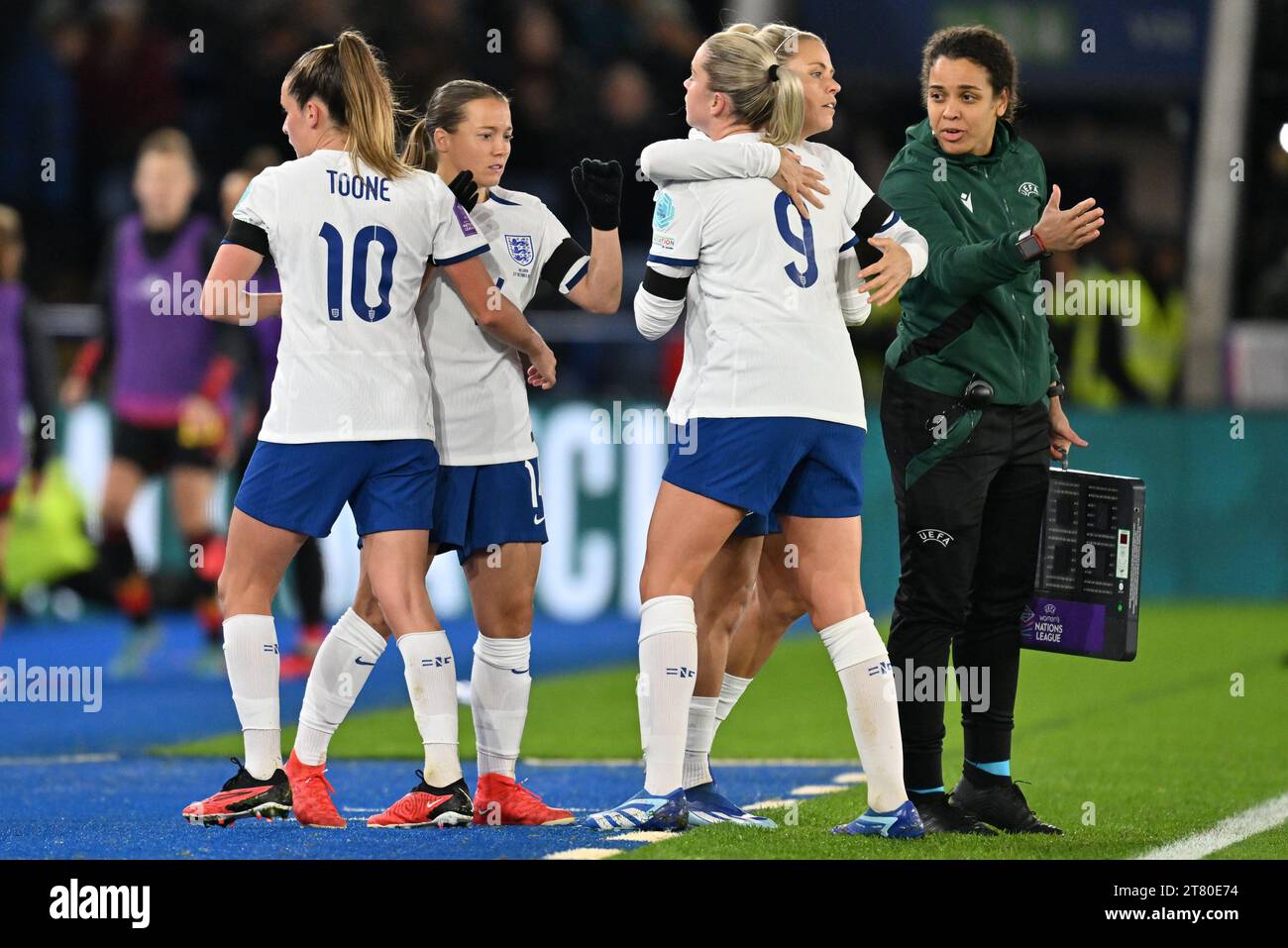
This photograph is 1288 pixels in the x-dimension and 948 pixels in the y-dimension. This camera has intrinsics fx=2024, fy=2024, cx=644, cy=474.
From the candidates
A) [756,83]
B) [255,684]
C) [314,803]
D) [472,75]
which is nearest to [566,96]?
[472,75]

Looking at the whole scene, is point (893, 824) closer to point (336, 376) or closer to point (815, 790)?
point (815, 790)

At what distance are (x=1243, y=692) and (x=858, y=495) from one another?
5.27 metres

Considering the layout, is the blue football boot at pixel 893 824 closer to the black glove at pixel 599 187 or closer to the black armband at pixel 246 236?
the black glove at pixel 599 187

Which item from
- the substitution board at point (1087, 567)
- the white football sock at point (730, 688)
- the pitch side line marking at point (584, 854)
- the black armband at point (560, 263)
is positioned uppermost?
the black armband at point (560, 263)

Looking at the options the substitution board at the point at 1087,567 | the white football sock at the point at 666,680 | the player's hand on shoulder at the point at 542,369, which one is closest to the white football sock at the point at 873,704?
the white football sock at the point at 666,680

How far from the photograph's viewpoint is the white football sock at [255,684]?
6125mm

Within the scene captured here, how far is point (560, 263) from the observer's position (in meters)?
6.59

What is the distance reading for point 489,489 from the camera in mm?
6434

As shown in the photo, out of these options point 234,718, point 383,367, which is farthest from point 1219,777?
point 234,718

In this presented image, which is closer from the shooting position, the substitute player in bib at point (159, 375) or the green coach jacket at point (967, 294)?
the green coach jacket at point (967, 294)

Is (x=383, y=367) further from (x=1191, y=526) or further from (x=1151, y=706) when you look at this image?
(x=1191, y=526)

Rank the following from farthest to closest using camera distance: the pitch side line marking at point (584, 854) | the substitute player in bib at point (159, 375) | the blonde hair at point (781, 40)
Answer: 1. the substitute player in bib at point (159, 375)
2. the blonde hair at point (781, 40)
3. the pitch side line marking at point (584, 854)

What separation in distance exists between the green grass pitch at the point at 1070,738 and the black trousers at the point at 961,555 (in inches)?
17.4

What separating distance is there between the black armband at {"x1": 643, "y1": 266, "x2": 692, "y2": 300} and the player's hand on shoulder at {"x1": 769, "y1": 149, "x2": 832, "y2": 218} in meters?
0.39
